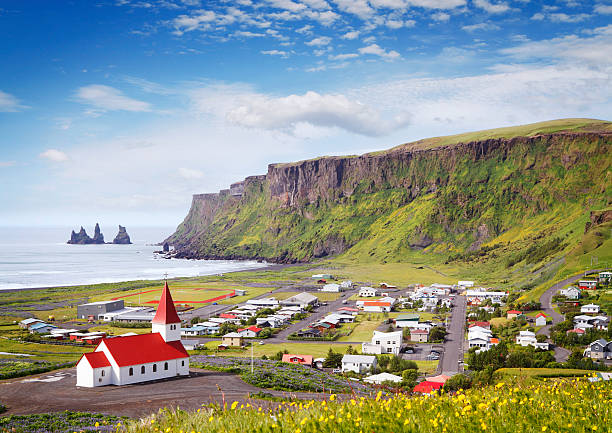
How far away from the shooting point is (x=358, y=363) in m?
51.2

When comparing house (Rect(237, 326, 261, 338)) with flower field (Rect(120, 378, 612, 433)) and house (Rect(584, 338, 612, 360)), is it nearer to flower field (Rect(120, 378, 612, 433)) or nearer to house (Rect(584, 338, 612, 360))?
house (Rect(584, 338, 612, 360))

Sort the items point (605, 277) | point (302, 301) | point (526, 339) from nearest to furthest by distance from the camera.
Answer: point (526, 339)
point (605, 277)
point (302, 301)

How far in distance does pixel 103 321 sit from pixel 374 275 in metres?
94.1

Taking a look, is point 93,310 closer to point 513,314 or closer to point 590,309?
point 513,314

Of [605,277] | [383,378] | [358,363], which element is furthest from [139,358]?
[605,277]

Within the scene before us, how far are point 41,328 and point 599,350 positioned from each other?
7571 cm

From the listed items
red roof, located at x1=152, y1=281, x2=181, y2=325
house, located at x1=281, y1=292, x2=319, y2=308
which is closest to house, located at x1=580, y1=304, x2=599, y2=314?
house, located at x1=281, y1=292, x2=319, y2=308

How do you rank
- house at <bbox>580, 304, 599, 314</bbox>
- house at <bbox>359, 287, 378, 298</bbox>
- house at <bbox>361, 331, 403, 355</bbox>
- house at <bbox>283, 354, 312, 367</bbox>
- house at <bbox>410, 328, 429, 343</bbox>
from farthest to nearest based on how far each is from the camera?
house at <bbox>359, 287, 378, 298</bbox> → house at <bbox>580, 304, 599, 314</bbox> → house at <bbox>410, 328, 429, 343</bbox> → house at <bbox>361, 331, 403, 355</bbox> → house at <bbox>283, 354, 312, 367</bbox>

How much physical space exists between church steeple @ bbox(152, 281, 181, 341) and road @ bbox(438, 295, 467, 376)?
2727cm

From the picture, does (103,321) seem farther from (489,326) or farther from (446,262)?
(446,262)

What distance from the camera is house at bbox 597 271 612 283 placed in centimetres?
8564

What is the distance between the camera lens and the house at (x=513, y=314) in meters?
77.1

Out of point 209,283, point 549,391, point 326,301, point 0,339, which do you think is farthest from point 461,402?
point 209,283

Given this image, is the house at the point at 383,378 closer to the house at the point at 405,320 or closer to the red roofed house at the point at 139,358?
the red roofed house at the point at 139,358
